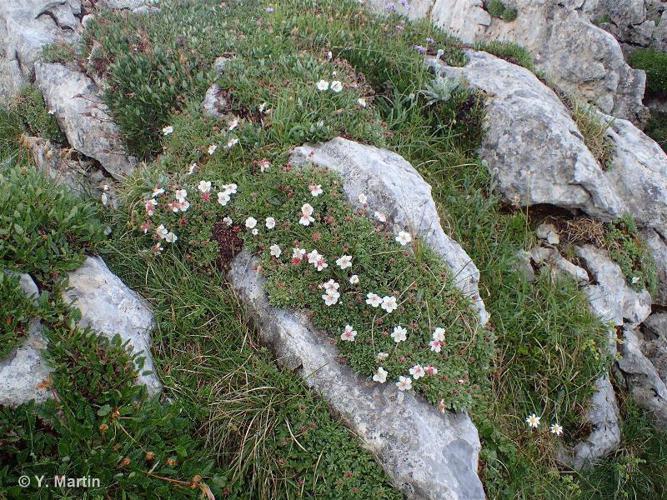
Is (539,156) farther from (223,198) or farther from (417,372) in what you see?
(223,198)

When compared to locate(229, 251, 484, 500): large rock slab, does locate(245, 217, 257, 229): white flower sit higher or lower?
higher

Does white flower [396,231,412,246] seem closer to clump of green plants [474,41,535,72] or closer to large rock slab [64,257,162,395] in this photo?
large rock slab [64,257,162,395]

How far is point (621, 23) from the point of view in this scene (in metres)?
14.6

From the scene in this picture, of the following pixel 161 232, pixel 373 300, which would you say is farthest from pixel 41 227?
pixel 373 300

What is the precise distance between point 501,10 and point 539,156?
838cm

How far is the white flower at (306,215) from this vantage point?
4.32 metres

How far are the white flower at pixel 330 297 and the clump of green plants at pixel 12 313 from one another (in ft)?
6.55

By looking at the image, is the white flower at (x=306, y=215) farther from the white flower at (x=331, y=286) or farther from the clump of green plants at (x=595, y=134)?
the clump of green plants at (x=595, y=134)

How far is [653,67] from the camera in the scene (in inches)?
540

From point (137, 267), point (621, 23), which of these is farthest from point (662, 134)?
point (137, 267)

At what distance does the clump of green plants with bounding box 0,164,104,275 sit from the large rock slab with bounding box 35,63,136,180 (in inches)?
61.4

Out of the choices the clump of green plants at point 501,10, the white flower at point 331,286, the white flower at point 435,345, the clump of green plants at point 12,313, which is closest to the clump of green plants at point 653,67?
the clump of green plants at point 501,10

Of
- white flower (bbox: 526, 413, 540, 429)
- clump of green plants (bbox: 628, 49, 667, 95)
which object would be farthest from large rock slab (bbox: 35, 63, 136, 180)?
clump of green plants (bbox: 628, 49, 667, 95)

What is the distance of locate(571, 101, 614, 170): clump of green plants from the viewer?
6.14 m
